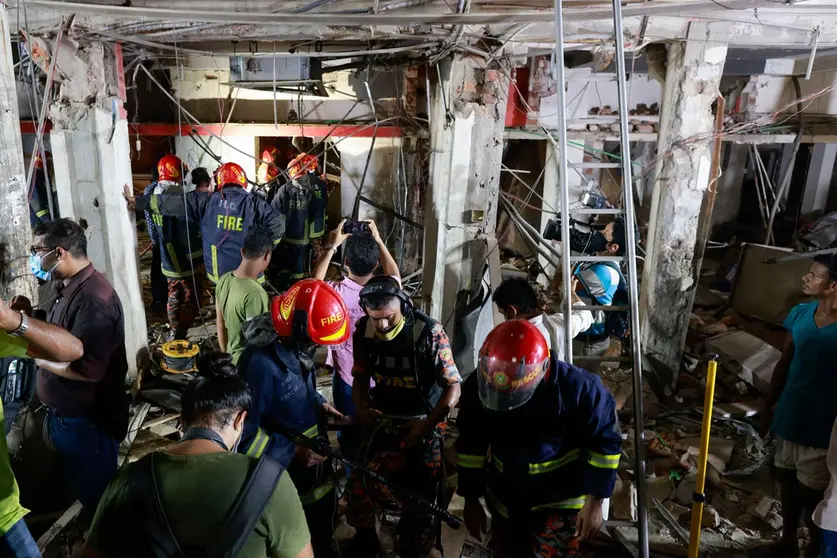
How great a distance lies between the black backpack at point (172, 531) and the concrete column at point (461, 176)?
4.14 metres

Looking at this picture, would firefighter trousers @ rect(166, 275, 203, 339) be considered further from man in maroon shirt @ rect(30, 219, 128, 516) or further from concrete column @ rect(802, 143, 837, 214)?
concrete column @ rect(802, 143, 837, 214)

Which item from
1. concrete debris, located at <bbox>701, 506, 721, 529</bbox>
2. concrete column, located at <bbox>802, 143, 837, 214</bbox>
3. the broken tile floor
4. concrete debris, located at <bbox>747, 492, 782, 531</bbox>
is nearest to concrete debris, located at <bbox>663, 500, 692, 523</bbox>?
the broken tile floor

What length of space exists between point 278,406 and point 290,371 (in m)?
0.18

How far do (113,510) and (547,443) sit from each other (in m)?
1.79

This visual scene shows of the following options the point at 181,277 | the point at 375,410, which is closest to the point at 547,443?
the point at 375,410

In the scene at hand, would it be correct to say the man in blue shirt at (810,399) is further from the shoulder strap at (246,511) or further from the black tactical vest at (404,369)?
the shoulder strap at (246,511)

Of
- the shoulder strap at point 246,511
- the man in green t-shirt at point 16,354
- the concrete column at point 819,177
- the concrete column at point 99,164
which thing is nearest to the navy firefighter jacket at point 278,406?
the man in green t-shirt at point 16,354

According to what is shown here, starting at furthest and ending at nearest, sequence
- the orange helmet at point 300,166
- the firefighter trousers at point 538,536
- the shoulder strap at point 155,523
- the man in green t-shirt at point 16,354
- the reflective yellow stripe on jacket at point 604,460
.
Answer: the orange helmet at point 300,166, the firefighter trousers at point 538,536, the reflective yellow stripe on jacket at point 604,460, the man in green t-shirt at point 16,354, the shoulder strap at point 155,523

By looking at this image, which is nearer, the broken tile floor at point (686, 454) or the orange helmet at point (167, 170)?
the broken tile floor at point (686, 454)

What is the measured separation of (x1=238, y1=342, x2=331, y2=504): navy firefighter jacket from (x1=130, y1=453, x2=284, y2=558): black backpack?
977 millimetres

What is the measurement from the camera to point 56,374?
3.08 metres

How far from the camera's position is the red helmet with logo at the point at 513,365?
238cm

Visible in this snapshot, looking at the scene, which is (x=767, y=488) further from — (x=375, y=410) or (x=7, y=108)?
(x=7, y=108)

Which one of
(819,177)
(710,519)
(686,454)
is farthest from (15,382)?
(819,177)
